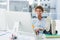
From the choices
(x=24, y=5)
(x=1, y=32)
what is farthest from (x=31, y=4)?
(x=1, y=32)

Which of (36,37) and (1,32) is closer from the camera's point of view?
(36,37)

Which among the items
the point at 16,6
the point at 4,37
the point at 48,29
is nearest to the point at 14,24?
the point at 4,37

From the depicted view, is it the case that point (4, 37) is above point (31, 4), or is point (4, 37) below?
below

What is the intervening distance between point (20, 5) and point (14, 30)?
1009 millimetres

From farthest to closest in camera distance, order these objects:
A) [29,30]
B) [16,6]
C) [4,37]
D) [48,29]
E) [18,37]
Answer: [16,6] → [48,29] → [4,37] → [18,37] → [29,30]

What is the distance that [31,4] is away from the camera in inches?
97.4

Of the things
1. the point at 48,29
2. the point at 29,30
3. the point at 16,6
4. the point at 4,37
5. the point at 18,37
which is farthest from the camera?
the point at 16,6

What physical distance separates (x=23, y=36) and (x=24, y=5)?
109 cm

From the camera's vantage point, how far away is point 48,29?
195 centimetres

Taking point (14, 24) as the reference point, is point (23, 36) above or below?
below

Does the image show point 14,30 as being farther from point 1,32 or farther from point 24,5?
point 24,5

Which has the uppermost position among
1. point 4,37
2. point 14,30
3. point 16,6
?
point 16,6

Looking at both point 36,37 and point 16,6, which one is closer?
point 36,37

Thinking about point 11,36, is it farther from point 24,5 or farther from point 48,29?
point 24,5
